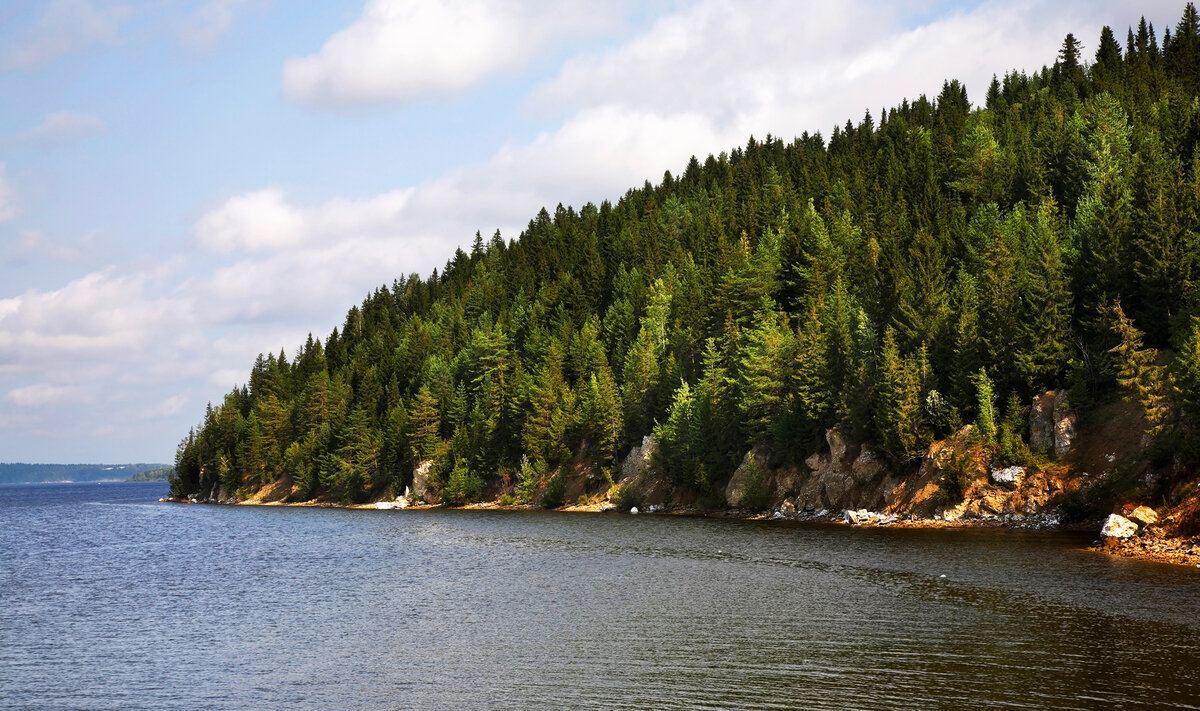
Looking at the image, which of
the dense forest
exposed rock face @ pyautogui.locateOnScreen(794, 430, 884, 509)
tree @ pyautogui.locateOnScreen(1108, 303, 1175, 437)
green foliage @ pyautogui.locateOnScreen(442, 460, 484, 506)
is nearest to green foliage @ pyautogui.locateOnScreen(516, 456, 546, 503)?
the dense forest

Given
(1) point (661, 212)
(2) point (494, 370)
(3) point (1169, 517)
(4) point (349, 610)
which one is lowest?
(4) point (349, 610)

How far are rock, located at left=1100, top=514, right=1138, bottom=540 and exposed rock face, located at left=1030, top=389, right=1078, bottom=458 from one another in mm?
18160

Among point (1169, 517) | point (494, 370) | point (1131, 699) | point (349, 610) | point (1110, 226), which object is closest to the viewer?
point (1131, 699)

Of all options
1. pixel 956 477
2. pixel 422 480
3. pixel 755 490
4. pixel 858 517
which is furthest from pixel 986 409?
pixel 422 480

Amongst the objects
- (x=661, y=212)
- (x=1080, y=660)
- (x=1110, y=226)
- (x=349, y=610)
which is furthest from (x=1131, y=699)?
(x=661, y=212)

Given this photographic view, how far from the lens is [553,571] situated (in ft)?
196

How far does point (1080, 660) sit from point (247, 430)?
180915 millimetres

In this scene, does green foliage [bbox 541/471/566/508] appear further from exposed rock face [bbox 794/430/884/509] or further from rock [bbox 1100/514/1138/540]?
rock [bbox 1100/514/1138/540]

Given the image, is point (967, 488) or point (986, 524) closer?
point (986, 524)

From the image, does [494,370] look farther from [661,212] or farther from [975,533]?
[975,533]

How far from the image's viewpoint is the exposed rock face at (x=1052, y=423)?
77.4 meters

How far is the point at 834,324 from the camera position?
98500mm

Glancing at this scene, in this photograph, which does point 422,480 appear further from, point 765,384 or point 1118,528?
point 1118,528

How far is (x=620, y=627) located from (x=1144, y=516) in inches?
1597
